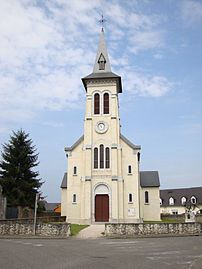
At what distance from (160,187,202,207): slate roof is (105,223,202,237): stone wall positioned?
53174mm

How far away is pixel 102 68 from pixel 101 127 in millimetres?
8486

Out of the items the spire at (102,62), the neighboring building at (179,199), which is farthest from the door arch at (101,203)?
the neighboring building at (179,199)

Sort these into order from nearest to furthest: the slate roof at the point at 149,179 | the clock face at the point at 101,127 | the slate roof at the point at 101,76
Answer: the clock face at the point at 101,127 < the slate roof at the point at 101,76 < the slate roof at the point at 149,179

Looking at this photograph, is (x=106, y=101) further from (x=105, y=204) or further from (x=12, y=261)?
(x=12, y=261)

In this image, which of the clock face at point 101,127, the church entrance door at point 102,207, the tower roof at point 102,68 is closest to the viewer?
the church entrance door at point 102,207

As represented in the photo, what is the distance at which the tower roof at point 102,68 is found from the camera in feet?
135

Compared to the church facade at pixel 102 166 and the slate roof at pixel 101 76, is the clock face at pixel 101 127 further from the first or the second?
the slate roof at pixel 101 76

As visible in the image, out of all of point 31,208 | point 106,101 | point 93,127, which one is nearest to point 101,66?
point 106,101

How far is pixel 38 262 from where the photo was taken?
11.1 meters

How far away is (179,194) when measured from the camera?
260ft

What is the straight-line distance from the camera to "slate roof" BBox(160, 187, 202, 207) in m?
77.0

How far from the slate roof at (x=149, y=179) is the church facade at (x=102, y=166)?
26.7 feet

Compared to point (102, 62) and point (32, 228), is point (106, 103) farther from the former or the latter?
point (32, 228)

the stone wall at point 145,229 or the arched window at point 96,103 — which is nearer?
the stone wall at point 145,229
